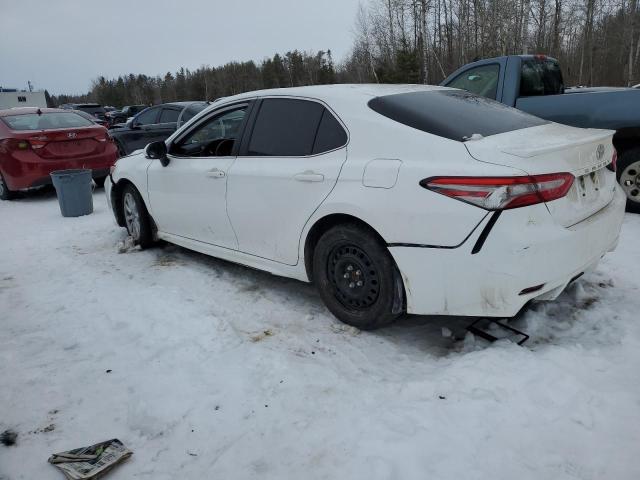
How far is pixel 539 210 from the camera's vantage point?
100.0 inches

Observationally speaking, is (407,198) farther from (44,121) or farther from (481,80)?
(44,121)

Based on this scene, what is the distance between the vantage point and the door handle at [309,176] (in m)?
3.24

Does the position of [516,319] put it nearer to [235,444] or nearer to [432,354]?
[432,354]

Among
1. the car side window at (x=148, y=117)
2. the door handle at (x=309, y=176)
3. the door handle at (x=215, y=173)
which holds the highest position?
the car side window at (x=148, y=117)

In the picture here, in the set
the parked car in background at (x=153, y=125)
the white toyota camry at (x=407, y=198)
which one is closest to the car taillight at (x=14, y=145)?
the parked car in background at (x=153, y=125)

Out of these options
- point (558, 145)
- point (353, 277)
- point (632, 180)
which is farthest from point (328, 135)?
point (632, 180)

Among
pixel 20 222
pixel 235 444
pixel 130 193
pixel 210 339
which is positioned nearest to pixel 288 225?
pixel 210 339

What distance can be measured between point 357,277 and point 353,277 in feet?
0.11

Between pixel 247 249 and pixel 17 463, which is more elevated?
pixel 247 249

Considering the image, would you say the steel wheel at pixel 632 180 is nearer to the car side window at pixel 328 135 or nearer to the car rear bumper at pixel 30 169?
the car side window at pixel 328 135

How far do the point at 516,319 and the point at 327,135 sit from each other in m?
1.84

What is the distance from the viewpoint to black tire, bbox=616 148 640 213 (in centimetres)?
535

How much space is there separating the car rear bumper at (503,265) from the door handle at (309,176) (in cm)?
76

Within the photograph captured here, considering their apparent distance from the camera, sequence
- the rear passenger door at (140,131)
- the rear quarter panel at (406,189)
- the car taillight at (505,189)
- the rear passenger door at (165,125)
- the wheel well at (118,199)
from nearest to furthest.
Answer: the car taillight at (505,189)
the rear quarter panel at (406,189)
the wheel well at (118,199)
the rear passenger door at (165,125)
the rear passenger door at (140,131)
